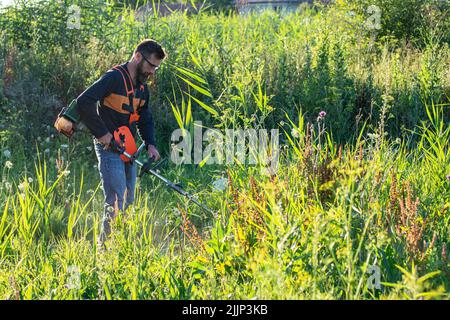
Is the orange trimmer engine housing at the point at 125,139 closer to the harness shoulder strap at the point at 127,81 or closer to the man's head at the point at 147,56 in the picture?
the harness shoulder strap at the point at 127,81

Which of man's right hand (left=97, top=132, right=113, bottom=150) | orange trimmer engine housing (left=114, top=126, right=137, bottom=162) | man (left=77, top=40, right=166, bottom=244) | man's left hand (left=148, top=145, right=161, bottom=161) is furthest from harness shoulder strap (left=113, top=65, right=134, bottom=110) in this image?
man's left hand (left=148, top=145, right=161, bottom=161)

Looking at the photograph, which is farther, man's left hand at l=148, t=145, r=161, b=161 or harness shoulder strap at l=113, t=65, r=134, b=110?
man's left hand at l=148, t=145, r=161, b=161

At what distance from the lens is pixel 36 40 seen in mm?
9328

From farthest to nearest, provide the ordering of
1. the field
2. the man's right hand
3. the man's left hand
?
the man's left hand, the man's right hand, the field

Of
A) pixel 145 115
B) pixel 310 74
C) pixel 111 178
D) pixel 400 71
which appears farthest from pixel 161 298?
pixel 400 71

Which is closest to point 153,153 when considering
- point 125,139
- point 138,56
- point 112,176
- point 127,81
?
point 125,139

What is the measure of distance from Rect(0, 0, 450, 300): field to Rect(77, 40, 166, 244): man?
0.27 metres

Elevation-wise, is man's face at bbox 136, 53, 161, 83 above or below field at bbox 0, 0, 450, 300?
above

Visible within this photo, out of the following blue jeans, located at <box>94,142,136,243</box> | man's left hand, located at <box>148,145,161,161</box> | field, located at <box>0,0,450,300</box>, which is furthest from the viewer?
man's left hand, located at <box>148,145,161,161</box>

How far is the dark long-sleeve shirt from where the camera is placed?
212 inches

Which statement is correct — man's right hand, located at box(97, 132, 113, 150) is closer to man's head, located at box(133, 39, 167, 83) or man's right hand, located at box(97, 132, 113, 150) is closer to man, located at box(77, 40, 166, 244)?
man, located at box(77, 40, 166, 244)

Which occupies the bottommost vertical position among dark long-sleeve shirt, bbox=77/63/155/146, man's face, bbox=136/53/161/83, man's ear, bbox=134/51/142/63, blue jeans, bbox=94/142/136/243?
blue jeans, bbox=94/142/136/243

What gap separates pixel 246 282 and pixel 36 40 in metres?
6.19

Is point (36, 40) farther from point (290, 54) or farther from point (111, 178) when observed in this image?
point (111, 178)
